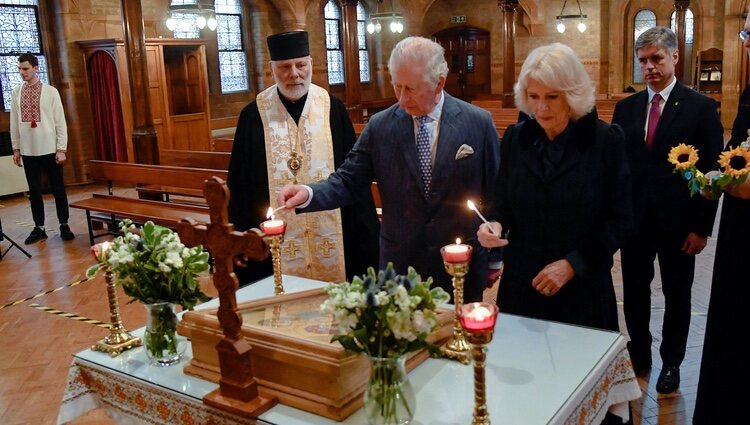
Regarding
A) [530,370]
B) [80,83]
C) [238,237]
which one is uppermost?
[80,83]

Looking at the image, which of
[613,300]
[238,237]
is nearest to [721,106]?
[613,300]

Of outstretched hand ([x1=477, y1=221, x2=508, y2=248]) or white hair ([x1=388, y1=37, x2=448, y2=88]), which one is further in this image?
white hair ([x1=388, y1=37, x2=448, y2=88])

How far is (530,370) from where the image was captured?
191cm

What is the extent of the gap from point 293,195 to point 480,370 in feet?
4.20

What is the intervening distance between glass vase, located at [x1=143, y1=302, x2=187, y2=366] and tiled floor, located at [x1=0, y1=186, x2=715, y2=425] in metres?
1.45

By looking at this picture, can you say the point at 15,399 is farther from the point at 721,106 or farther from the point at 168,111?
the point at 721,106

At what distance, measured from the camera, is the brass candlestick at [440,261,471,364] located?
6.20ft

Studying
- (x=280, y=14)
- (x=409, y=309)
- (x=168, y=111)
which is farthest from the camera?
(x=280, y=14)

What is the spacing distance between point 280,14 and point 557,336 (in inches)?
558

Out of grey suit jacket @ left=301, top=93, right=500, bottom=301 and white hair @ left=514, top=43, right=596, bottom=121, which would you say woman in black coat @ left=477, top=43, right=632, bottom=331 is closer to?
white hair @ left=514, top=43, right=596, bottom=121

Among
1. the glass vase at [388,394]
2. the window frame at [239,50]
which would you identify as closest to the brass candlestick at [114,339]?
the glass vase at [388,394]

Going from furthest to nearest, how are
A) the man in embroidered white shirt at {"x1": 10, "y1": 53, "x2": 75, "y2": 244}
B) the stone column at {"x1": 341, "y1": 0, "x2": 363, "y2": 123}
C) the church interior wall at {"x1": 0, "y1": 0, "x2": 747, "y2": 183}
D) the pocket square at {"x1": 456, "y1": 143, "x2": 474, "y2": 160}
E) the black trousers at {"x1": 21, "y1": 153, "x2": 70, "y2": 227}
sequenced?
the stone column at {"x1": 341, "y1": 0, "x2": 363, "y2": 123}
the church interior wall at {"x1": 0, "y1": 0, "x2": 747, "y2": 183}
the black trousers at {"x1": 21, "y1": 153, "x2": 70, "y2": 227}
the man in embroidered white shirt at {"x1": 10, "y1": 53, "x2": 75, "y2": 244}
the pocket square at {"x1": 456, "y1": 143, "x2": 474, "y2": 160}

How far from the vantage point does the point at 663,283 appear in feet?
11.1

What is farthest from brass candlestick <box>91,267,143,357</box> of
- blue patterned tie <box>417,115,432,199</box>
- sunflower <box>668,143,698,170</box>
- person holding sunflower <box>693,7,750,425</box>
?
person holding sunflower <box>693,7,750,425</box>
